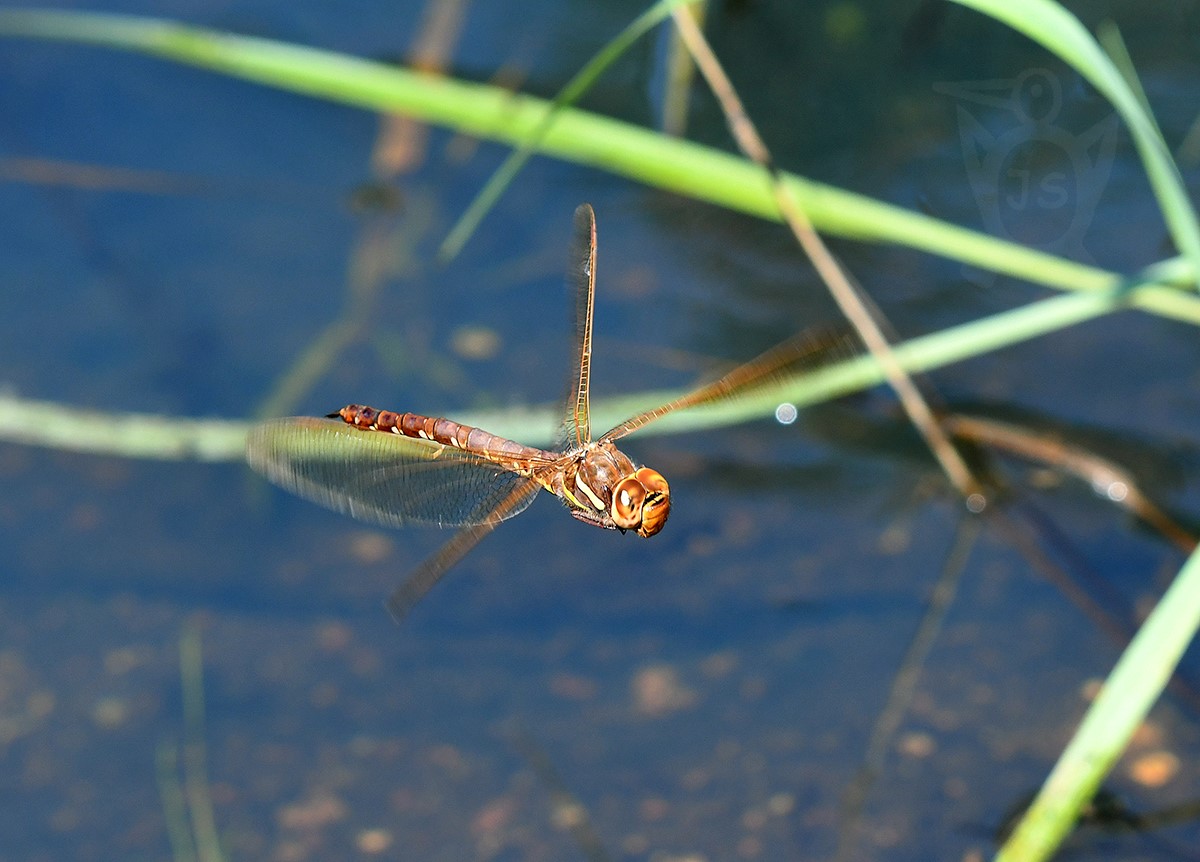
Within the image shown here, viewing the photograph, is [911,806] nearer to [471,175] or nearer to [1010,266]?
[1010,266]

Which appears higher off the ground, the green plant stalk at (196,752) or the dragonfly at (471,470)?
the green plant stalk at (196,752)

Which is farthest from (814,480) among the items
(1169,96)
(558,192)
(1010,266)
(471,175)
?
(1169,96)

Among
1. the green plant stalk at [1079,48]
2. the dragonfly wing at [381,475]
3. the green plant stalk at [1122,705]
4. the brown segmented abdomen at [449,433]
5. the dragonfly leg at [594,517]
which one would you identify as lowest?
the green plant stalk at [1122,705]

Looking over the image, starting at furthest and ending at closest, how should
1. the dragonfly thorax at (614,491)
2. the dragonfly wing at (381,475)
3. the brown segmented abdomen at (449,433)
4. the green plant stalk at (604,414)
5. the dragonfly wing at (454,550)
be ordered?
the green plant stalk at (604,414)
the brown segmented abdomen at (449,433)
the dragonfly wing at (381,475)
the dragonfly thorax at (614,491)
the dragonfly wing at (454,550)

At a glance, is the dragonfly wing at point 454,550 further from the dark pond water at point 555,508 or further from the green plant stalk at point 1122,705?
the dark pond water at point 555,508

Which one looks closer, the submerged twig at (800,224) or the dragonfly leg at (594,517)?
the dragonfly leg at (594,517)

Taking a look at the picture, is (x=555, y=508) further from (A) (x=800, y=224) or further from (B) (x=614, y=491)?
(B) (x=614, y=491)

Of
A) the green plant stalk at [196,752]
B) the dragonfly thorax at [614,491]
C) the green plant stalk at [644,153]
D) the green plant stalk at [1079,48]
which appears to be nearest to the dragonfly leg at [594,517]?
the dragonfly thorax at [614,491]
